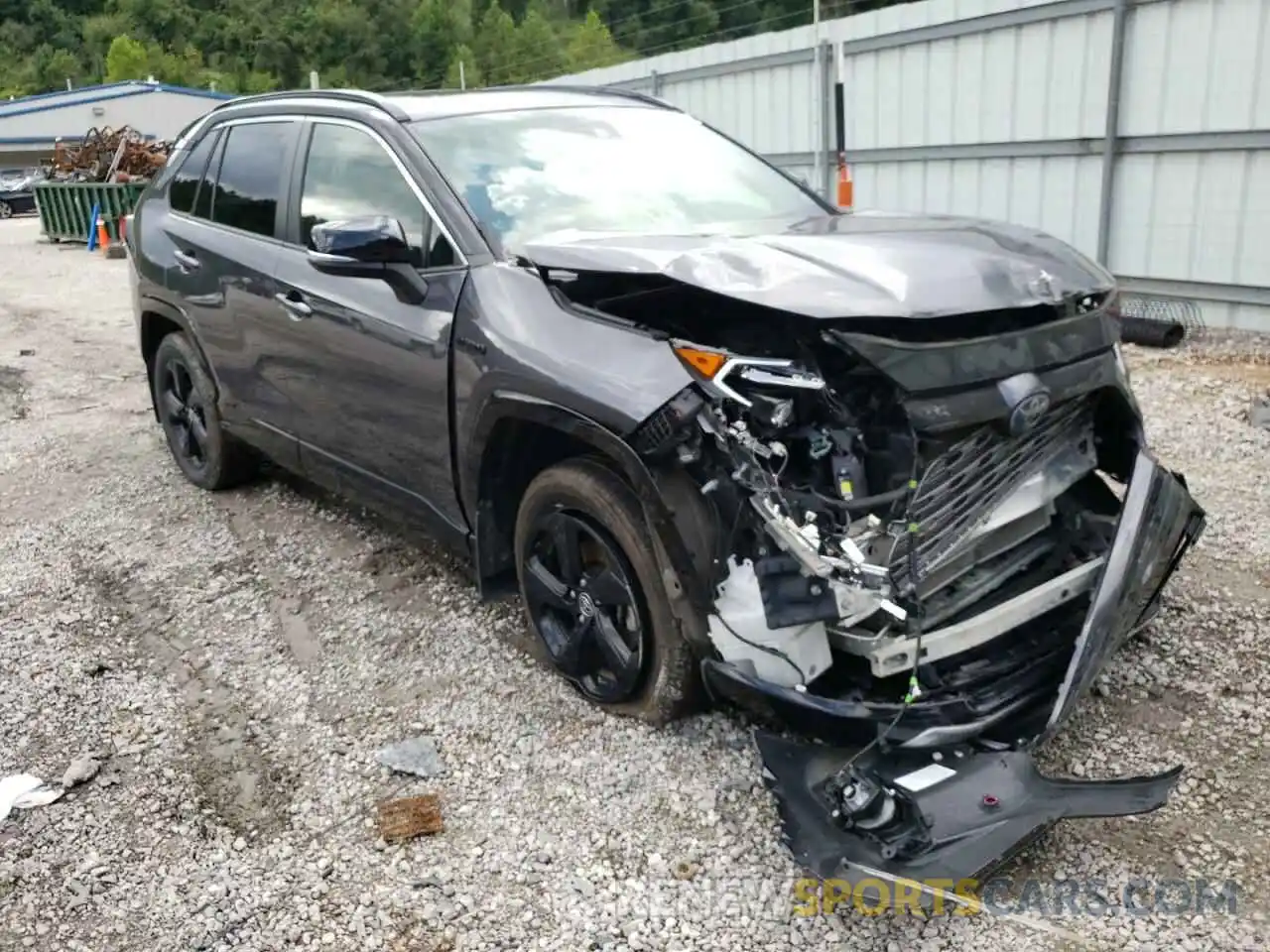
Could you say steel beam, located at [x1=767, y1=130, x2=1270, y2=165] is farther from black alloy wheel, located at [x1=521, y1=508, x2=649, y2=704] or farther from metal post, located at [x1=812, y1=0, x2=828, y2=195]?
black alloy wheel, located at [x1=521, y1=508, x2=649, y2=704]

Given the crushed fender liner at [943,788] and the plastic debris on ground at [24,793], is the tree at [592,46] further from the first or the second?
the crushed fender liner at [943,788]

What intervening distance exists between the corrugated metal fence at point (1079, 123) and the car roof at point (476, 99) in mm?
5234

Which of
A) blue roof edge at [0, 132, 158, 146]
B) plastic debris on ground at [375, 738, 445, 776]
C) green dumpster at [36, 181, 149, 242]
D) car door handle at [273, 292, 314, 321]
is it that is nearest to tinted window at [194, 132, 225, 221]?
car door handle at [273, 292, 314, 321]

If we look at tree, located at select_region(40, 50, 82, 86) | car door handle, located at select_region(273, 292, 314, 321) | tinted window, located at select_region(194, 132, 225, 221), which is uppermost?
tree, located at select_region(40, 50, 82, 86)

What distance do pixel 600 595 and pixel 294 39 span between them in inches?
4055

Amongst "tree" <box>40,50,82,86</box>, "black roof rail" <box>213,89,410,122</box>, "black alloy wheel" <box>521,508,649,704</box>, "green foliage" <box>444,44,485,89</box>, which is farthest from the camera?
"tree" <box>40,50,82,86</box>

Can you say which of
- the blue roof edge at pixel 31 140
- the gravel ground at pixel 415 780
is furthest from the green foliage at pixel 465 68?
the gravel ground at pixel 415 780

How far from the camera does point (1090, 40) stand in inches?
340

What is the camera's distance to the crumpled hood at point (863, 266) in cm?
280

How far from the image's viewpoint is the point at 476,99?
4.34 meters

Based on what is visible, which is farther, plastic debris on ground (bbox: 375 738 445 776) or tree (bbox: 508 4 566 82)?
tree (bbox: 508 4 566 82)

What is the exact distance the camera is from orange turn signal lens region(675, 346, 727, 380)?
9.16ft

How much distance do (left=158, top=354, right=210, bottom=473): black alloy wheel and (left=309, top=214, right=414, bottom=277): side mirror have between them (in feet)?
7.68

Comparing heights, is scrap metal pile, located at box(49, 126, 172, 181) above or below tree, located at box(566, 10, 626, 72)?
below
